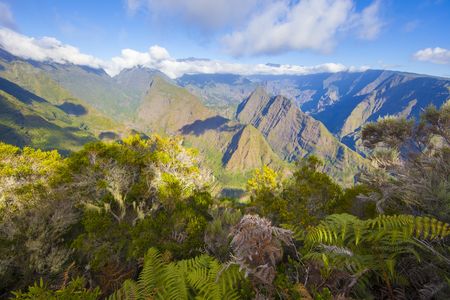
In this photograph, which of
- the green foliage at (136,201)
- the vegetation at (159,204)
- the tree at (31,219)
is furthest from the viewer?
the tree at (31,219)

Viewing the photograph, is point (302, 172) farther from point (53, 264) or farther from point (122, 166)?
point (53, 264)

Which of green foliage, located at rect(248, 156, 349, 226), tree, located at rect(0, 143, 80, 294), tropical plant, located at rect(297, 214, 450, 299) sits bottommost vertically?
tree, located at rect(0, 143, 80, 294)

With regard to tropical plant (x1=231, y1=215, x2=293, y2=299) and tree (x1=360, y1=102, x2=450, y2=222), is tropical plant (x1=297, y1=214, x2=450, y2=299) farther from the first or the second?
tree (x1=360, y1=102, x2=450, y2=222)

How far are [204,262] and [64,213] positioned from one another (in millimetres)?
14162

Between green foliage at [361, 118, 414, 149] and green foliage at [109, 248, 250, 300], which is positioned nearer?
green foliage at [109, 248, 250, 300]

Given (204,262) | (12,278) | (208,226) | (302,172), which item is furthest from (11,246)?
(302,172)

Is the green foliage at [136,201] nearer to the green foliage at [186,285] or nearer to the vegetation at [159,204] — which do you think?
the vegetation at [159,204]

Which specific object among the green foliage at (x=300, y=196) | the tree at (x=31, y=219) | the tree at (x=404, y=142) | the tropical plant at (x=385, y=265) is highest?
the tropical plant at (x=385, y=265)

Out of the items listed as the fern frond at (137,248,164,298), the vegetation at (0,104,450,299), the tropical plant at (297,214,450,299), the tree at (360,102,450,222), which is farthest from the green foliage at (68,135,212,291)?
the tree at (360,102,450,222)

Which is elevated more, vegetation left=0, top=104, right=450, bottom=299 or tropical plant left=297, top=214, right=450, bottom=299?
tropical plant left=297, top=214, right=450, bottom=299

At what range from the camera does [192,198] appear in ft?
50.6

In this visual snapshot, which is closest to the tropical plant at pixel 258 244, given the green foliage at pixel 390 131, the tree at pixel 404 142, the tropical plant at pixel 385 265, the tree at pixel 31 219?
the tropical plant at pixel 385 265

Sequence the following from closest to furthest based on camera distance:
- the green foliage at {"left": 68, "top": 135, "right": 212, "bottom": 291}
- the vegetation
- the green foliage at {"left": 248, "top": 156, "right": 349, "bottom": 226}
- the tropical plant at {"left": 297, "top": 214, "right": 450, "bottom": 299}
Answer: the tropical plant at {"left": 297, "top": 214, "right": 450, "bottom": 299}
the vegetation
the green foliage at {"left": 68, "top": 135, "right": 212, "bottom": 291}
the green foliage at {"left": 248, "top": 156, "right": 349, "bottom": 226}

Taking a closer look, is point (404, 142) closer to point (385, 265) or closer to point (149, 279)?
point (385, 265)
